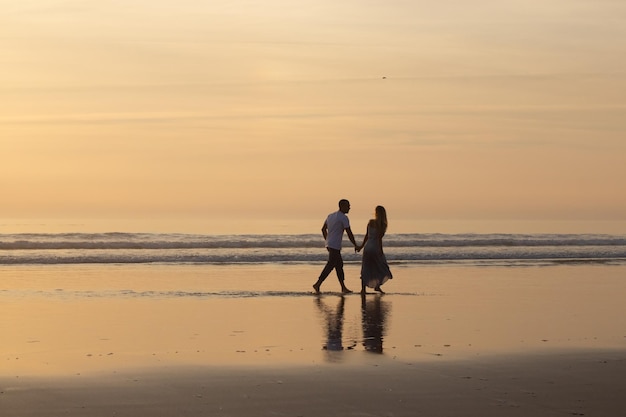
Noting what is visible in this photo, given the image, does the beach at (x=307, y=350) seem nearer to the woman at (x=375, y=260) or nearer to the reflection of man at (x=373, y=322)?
the reflection of man at (x=373, y=322)

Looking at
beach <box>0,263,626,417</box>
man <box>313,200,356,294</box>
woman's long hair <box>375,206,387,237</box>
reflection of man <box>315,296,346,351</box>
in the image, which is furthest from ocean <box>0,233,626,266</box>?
reflection of man <box>315,296,346,351</box>

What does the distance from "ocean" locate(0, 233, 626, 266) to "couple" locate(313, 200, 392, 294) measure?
10.1 m

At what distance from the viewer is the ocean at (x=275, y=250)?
Result: 31750mm

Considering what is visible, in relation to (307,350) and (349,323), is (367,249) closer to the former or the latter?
(349,323)

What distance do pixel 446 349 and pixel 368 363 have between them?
62.4 inches

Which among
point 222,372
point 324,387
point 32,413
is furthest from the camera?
point 222,372

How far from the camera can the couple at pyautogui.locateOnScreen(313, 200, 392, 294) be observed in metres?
20.5

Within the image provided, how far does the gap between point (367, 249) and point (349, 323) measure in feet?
19.0

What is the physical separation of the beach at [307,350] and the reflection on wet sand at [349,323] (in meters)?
0.03

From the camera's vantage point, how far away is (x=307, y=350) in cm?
1199

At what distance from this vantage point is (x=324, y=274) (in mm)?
20641

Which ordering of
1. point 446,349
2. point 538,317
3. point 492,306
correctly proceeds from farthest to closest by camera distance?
point 492,306 < point 538,317 < point 446,349

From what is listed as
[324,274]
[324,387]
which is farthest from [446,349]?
[324,274]

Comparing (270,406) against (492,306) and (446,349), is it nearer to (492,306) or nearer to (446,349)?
(446,349)
